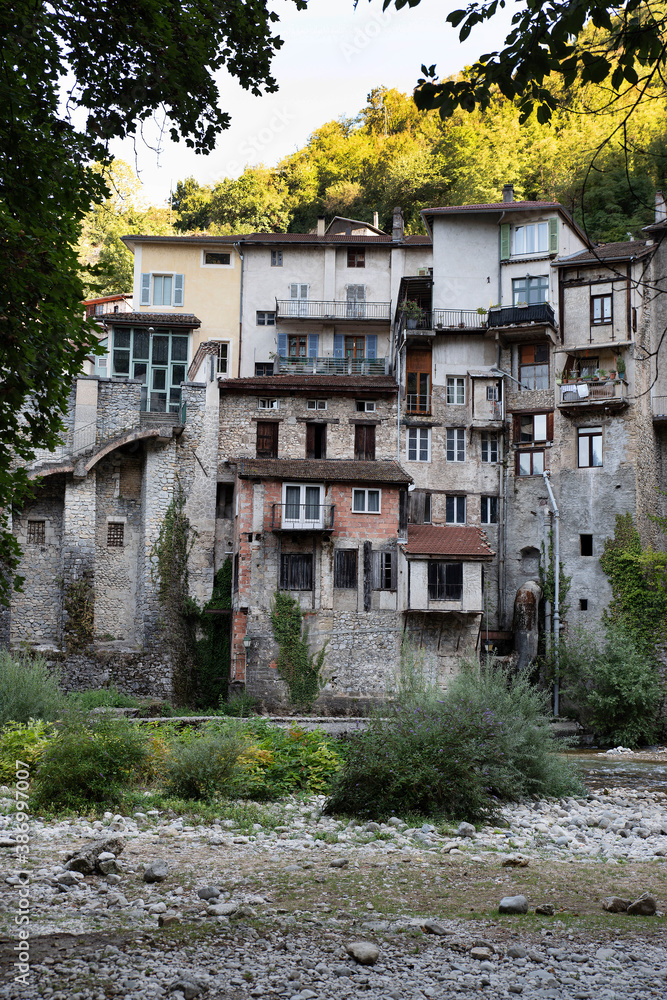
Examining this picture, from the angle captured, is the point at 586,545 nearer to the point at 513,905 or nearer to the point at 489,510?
the point at 489,510

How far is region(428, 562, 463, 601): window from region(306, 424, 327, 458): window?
26.5ft

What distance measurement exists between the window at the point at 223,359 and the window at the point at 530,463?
610 inches

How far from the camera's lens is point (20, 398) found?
778 centimetres

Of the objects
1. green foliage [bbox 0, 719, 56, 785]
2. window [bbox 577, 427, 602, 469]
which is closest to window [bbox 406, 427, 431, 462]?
window [bbox 577, 427, 602, 469]

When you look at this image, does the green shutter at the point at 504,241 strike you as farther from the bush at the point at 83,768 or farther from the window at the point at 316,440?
the bush at the point at 83,768

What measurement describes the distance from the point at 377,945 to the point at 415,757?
5.90 meters

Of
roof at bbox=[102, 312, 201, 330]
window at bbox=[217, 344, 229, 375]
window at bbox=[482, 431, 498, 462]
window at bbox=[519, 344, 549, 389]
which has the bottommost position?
window at bbox=[482, 431, 498, 462]

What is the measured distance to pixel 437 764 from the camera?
12.8 m

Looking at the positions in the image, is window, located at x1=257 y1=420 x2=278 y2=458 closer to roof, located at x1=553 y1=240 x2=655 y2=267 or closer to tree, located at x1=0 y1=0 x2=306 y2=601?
roof, located at x1=553 y1=240 x2=655 y2=267

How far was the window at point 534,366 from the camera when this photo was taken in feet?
139

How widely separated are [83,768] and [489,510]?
3106cm

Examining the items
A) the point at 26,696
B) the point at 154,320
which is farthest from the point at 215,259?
the point at 26,696

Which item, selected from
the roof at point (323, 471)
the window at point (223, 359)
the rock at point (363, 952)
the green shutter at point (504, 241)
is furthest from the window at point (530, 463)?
the rock at point (363, 952)

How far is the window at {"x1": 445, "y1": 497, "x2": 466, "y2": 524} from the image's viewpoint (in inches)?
1620
